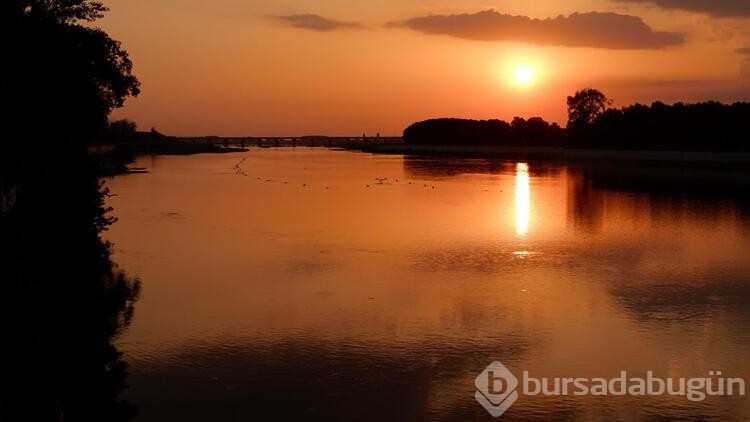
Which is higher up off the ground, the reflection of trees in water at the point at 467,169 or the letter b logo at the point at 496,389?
the reflection of trees in water at the point at 467,169

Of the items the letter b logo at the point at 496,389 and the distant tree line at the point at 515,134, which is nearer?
the letter b logo at the point at 496,389

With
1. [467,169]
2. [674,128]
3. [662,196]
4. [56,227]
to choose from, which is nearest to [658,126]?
[674,128]

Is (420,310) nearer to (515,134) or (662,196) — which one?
(662,196)

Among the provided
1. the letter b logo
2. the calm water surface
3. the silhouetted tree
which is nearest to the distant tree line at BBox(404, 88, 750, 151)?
the silhouetted tree

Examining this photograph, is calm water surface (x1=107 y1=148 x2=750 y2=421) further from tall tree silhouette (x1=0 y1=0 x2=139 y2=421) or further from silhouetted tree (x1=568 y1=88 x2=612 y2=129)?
silhouetted tree (x1=568 y1=88 x2=612 y2=129)

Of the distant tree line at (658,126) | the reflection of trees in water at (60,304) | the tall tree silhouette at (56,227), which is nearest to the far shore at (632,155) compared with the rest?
the distant tree line at (658,126)

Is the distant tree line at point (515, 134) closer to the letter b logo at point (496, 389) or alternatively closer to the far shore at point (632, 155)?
Result: the far shore at point (632, 155)

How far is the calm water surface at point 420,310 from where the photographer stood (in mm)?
11375

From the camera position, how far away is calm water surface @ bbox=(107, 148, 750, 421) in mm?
11375

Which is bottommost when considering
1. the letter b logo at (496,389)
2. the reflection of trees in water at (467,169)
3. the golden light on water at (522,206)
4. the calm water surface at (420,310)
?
the letter b logo at (496,389)

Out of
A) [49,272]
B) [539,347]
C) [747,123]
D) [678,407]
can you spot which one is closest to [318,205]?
[49,272]

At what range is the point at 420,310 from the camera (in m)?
16.4

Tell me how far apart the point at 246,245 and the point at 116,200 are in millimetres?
18503

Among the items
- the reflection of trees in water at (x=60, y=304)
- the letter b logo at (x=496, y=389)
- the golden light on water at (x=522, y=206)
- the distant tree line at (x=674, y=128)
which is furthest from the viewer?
the distant tree line at (x=674, y=128)
